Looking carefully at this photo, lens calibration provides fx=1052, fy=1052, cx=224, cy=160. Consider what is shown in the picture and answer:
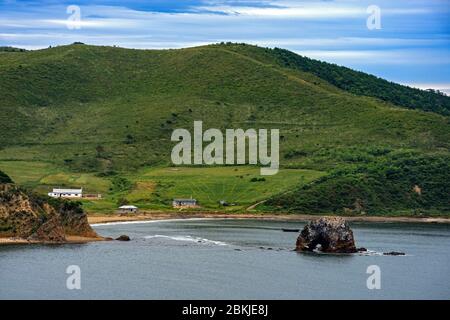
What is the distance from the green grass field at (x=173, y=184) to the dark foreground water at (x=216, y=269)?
136 ft

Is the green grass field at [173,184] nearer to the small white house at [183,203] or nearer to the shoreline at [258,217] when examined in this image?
the small white house at [183,203]

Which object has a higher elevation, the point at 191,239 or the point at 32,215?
the point at 32,215

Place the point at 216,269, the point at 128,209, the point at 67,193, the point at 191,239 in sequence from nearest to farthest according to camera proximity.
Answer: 1. the point at 216,269
2. the point at 191,239
3. the point at 128,209
4. the point at 67,193

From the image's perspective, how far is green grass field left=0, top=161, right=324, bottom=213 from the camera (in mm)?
180250

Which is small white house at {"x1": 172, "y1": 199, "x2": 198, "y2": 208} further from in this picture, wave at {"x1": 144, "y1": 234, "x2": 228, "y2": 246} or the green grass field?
wave at {"x1": 144, "y1": 234, "x2": 228, "y2": 246}

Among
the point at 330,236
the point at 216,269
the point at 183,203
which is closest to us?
the point at 216,269

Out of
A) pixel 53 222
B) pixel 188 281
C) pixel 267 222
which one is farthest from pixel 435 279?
pixel 267 222

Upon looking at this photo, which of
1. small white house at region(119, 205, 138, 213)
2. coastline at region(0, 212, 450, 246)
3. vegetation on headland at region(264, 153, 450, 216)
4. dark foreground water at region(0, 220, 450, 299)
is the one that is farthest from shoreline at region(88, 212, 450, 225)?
dark foreground water at region(0, 220, 450, 299)

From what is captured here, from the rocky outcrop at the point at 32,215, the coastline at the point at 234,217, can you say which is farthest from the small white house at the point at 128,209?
the rocky outcrop at the point at 32,215

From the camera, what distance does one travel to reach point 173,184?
→ 18900 centimetres

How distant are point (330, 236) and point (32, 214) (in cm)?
3241

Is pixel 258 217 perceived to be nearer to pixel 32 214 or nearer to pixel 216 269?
pixel 32 214

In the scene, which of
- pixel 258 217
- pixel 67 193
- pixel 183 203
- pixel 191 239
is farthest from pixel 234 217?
pixel 191 239
